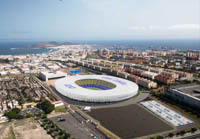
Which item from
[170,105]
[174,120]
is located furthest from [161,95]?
[174,120]

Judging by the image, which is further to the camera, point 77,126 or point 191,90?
point 191,90

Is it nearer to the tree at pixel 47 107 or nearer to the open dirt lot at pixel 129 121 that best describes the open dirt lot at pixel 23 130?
the tree at pixel 47 107

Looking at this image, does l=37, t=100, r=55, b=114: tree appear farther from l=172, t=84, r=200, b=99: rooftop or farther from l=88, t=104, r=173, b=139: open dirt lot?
l=172, t=84, r=200, b=99: rooftop

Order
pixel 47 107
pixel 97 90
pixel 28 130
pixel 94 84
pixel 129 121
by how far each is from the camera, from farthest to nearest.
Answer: pixel 94 84, pixel 97 90, pixel 47 107, pixel 129 121, pixel 28 130

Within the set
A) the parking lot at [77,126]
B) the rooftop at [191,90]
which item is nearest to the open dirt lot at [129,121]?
the parking lot at [77,126]

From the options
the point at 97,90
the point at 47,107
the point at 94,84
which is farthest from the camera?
the point at 94,84

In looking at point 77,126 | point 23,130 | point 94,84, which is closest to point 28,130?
point 23,130

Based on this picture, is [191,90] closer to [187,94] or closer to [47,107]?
[187,94]
